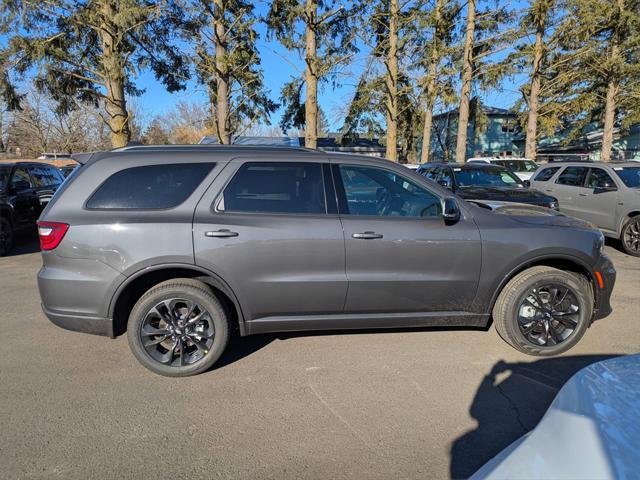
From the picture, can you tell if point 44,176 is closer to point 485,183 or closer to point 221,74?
point 221,74

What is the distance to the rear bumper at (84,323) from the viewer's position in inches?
127

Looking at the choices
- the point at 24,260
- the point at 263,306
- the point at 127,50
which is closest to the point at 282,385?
the point at 263,306

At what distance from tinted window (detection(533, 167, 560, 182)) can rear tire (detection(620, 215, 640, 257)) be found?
96.0 inches

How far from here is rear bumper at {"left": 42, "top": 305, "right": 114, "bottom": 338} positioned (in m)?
3.22

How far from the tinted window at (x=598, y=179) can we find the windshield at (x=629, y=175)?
0.62 ft

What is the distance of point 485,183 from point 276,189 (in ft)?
21.4

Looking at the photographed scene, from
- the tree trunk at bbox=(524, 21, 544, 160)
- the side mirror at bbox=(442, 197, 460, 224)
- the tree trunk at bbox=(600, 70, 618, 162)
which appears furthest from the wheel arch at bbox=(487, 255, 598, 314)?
the tree trunk at bbox=(600, 70, 618, 162)

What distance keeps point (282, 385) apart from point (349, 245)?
49.9 inches

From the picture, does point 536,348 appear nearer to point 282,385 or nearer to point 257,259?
point 282,385

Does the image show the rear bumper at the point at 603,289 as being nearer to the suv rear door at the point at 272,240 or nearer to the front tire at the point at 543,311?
the front tire at the point at 543,311

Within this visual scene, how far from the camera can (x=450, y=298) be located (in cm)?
357

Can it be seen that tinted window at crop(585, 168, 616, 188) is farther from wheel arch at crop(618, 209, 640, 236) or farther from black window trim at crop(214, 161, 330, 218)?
black window trim at crop(214, 161, 330, 218)

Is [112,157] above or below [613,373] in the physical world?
above

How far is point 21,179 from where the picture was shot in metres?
8.52
